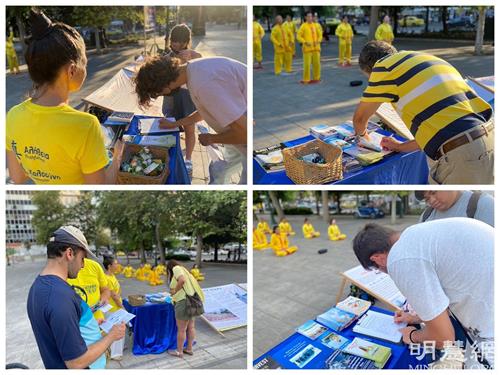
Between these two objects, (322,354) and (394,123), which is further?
(394,123)

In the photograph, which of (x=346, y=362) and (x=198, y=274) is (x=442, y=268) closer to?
(x=346, y=362)

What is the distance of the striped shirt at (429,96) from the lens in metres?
1.74

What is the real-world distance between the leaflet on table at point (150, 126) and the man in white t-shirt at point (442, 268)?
1.44m

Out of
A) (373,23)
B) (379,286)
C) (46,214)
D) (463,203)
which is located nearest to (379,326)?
(463,203)

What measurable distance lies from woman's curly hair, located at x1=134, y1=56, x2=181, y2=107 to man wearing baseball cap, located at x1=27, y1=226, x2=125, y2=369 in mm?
689

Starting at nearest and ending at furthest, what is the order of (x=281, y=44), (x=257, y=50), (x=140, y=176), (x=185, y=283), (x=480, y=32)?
(x=140, y=176)
(x=185, y=283)
(x=480, y=32)
(x=281, y=44)
(x=257, y=50)

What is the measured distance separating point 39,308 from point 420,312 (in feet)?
4.45

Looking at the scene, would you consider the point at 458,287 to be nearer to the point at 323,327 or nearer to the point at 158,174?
the point at 323,327

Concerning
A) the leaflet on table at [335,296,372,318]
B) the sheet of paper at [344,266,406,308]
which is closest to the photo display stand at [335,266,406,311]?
the sheet of paper at [344,266,406,308]

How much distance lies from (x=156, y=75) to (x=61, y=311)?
40.6 inches

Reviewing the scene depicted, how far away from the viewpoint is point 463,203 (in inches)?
70.2

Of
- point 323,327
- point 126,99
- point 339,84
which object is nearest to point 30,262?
point 126,99

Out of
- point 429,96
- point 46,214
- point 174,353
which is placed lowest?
point 174,353
